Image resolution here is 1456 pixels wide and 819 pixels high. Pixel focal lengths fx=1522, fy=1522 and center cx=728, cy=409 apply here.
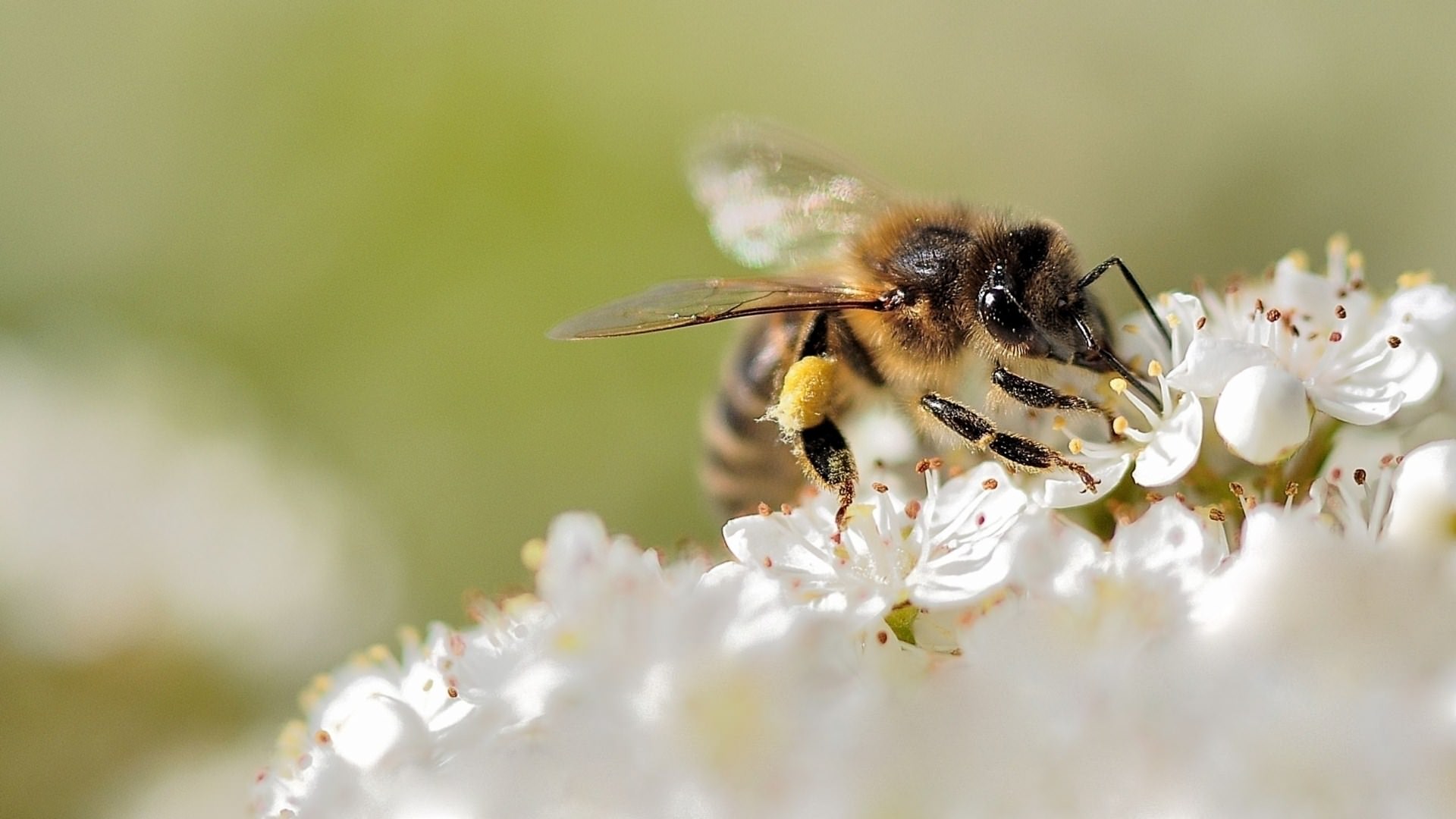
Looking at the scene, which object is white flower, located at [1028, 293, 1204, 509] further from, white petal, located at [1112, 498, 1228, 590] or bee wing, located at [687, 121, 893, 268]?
bee wing, located at [687, 121, 893, 268]

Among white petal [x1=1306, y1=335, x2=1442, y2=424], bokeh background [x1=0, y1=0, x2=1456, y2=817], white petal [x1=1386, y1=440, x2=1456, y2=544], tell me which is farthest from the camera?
bokeh background [x1=0, y1=0, x2=1456, y2=817]

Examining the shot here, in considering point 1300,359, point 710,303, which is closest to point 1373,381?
point 1300,359

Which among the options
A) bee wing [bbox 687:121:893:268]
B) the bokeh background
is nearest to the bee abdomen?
bee wing [bbox 687:121:893:268]

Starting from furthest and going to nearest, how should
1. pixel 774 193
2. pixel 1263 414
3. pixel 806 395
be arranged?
pixel 774 193
pixel 806 395
pixel 1263 414

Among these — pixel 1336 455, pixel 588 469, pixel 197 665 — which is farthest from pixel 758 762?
pixel 588 469

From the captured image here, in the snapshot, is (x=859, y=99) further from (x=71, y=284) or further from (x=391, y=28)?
(x=71, y=284)

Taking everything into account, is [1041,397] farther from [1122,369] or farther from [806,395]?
[806,395]
